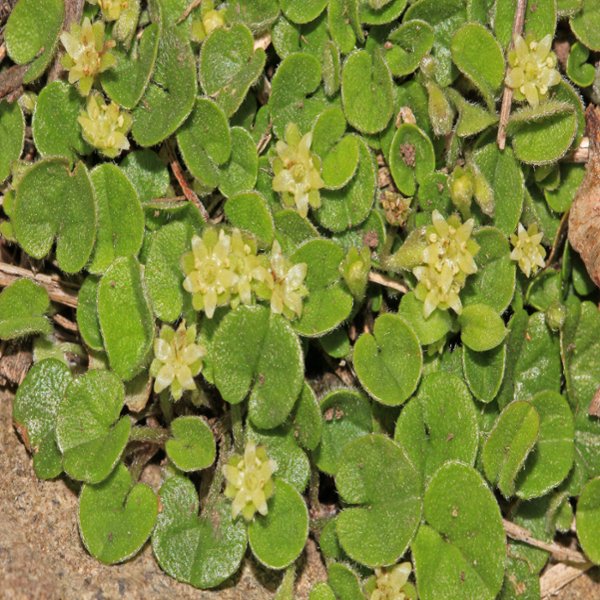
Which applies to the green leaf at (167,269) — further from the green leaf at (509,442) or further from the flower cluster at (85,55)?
the green leaf at (509,442)

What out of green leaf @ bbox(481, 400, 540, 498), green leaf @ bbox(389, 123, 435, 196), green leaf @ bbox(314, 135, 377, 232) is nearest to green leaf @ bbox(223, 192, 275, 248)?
green leaf @ bbox(314, 135, 377, 232)

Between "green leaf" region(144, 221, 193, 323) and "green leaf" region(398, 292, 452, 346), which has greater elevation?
"green leaf" region(144, 221, 193, 323)

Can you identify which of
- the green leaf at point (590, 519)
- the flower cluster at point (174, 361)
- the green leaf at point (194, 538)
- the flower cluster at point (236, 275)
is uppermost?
the flower cluster at point (236, 275)

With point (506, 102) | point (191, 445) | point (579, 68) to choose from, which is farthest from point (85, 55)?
point (579, 68)

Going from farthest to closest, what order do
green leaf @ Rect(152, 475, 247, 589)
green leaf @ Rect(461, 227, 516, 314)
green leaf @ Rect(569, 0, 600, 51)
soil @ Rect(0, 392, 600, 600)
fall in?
green leaf @ Rect(569, 0, 600, 51) < green leaf @ Rect(461, 227, 516, 314) < green leaf @ Rect(152, 475, 247, 589) < soil @ Rect(0, 392, 600, 600)

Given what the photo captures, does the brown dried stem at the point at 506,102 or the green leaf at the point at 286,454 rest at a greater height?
the brown dried stem at the point at 506,102

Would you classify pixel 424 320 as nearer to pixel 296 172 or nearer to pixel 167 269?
pixel 296 172

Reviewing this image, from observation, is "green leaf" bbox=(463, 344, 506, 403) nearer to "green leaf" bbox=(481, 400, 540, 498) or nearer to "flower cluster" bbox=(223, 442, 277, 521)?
"green leaf" bbox=(481, 400, 540, 498)

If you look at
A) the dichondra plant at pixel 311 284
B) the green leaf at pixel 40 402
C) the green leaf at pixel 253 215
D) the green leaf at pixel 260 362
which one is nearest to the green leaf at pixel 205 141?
the dichondra plant at pixel 311 284
